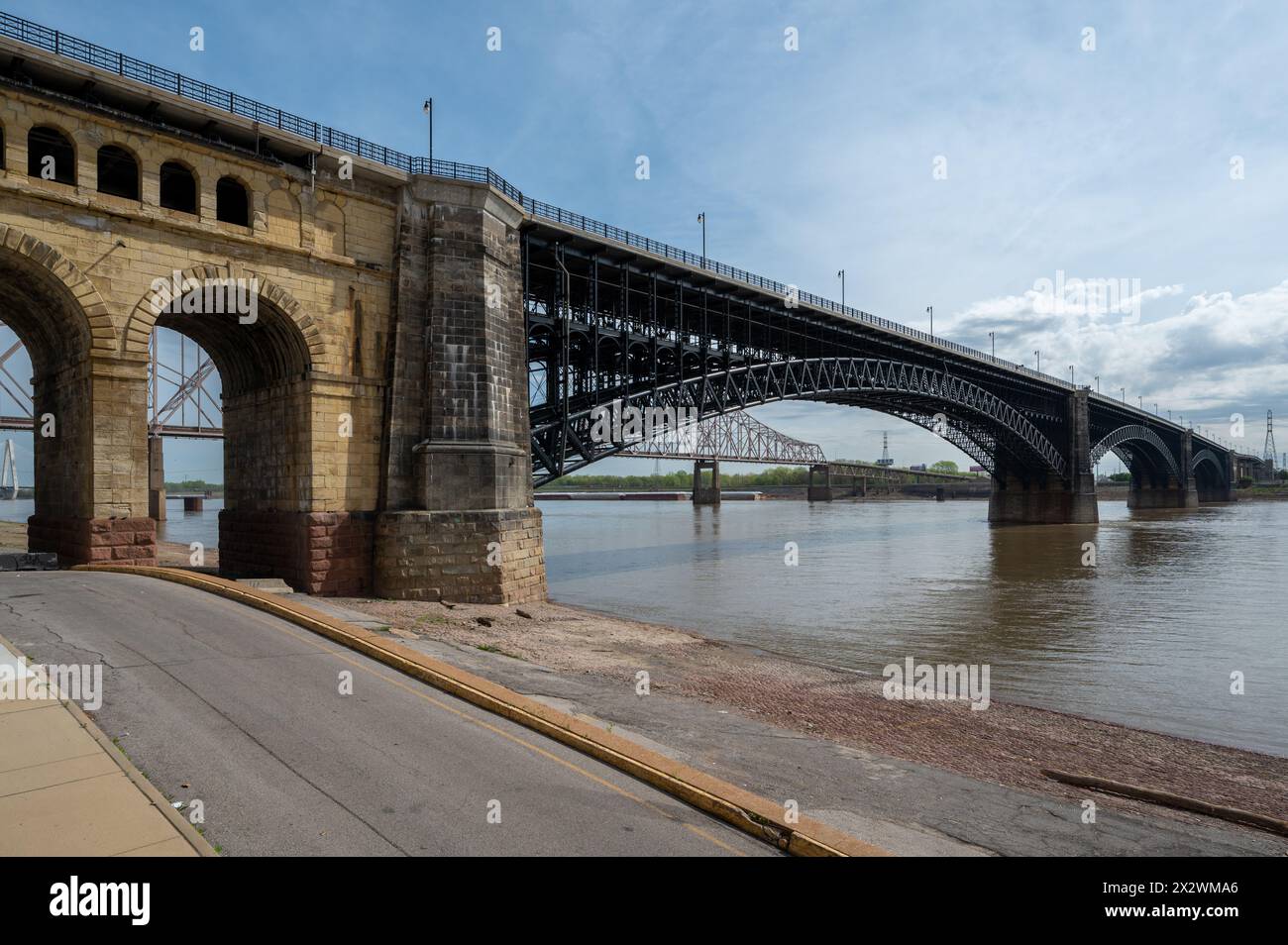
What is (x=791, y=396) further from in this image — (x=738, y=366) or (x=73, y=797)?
(x=73, y=797)

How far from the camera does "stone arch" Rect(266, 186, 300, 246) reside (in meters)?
23.0

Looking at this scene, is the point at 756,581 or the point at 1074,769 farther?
the point at 756,581

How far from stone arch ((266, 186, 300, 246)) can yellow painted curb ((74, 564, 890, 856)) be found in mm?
12894

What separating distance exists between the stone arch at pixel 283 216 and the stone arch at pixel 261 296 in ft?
4.92

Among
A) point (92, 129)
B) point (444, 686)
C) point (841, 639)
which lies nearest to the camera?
point (444, 686)

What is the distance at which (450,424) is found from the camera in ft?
81.3

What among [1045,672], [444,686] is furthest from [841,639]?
[444,686]

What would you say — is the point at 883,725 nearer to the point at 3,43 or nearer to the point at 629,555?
the point at 3,43

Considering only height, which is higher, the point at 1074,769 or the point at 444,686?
the point at 444,686
